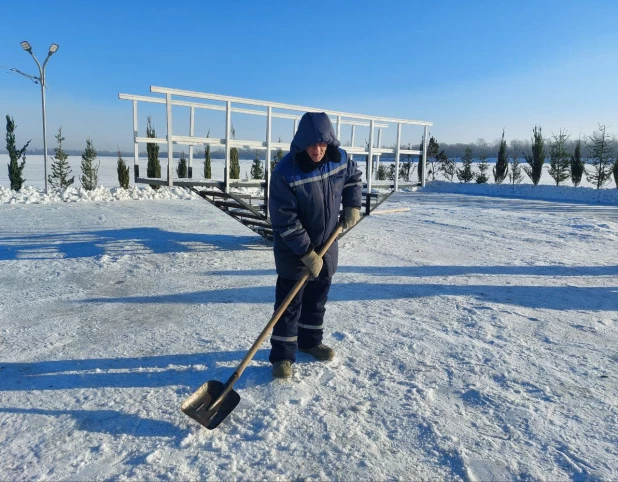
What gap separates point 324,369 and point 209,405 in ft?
2.86

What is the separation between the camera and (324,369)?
3006 mm

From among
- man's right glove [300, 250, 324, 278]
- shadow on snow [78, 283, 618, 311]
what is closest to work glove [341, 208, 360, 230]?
man's right glove [300, 250, 324, 278]

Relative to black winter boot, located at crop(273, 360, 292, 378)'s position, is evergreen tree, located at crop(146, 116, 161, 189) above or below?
above

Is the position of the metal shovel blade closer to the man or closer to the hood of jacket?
the man

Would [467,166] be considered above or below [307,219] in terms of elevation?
above

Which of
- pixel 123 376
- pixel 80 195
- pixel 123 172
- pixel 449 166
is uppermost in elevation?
pixel 449 166

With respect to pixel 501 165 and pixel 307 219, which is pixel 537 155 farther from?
pixel 307 219

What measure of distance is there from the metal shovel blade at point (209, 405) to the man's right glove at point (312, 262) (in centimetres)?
84

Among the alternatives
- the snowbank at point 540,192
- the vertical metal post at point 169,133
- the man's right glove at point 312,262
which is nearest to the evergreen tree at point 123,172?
the vertical metal post at point 169,133

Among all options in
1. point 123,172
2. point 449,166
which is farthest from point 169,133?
point 449,166

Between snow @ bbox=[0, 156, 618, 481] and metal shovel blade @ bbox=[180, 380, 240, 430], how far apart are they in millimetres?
69

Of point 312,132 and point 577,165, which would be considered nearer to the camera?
point 312,132

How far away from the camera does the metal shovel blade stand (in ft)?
7.61

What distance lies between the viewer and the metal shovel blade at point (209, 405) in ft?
7.61
